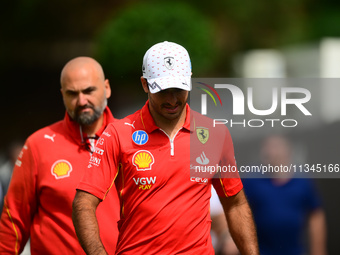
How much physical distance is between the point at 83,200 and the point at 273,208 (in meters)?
2.89

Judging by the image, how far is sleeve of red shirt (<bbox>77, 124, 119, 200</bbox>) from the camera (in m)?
4.86

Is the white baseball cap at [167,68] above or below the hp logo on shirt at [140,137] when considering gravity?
above

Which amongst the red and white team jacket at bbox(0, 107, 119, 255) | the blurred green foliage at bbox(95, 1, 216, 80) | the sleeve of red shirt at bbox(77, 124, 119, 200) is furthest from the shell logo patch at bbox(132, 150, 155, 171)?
the blurred green foliage at bbox(95, 1, 216, 80)

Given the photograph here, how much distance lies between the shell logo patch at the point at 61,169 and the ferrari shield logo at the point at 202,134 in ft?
4.11

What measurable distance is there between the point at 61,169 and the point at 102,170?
1133 mm

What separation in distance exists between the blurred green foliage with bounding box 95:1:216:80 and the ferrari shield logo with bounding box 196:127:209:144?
866 centimetres

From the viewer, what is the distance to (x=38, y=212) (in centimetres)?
605

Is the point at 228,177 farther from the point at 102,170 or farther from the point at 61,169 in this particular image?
the point at 61,169

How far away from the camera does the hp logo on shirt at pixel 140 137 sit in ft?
16.4

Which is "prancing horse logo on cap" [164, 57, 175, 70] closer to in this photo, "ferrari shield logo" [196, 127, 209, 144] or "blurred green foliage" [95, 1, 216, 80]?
"ferrari shield logo" [196, 127, 209, 144]

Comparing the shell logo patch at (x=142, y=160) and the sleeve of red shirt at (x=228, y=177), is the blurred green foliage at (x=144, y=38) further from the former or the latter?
the shell logo patch at (x=142, y=160)

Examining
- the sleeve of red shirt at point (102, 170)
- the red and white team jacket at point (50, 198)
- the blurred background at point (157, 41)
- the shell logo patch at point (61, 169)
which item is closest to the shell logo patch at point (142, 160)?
the sleeve of red shirt at point (102, 170)

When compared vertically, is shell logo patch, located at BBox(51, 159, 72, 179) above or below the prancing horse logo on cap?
below

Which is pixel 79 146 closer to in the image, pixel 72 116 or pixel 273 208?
pixel 72 116
